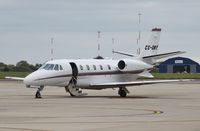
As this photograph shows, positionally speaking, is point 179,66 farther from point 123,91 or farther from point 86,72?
point 86,72

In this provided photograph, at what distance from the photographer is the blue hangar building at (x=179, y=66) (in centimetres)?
15968

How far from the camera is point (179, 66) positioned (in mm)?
162625

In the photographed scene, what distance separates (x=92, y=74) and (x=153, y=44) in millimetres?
7472

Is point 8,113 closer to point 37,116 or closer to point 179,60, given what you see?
point 37,116

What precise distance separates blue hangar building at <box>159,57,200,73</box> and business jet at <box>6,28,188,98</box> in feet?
365

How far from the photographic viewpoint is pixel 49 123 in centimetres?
2164

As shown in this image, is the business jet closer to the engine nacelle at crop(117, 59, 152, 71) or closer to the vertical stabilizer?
the engine nacelle at crop(117, 59, 152, 71)

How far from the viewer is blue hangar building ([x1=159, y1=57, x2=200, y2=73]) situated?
524 feet

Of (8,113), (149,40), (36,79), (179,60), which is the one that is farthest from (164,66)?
(8,113)

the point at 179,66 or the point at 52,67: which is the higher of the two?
the point at 179,66

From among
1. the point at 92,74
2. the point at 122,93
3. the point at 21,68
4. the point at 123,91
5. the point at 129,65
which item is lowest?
the point at 122,93

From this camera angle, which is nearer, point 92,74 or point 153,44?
point 92,74

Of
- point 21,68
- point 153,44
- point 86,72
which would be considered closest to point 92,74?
point 86,72

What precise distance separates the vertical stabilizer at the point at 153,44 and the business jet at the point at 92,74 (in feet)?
2.28
